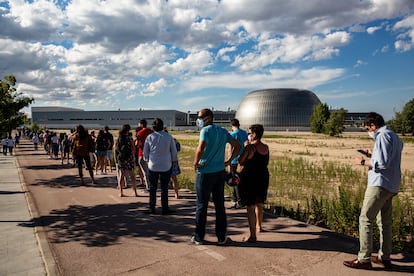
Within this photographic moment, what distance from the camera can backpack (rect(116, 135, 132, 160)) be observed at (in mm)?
8461

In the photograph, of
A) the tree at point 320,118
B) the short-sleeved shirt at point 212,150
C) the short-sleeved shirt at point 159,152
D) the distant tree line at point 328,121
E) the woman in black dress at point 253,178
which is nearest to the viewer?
the short-sleeved shirt at point 212,150

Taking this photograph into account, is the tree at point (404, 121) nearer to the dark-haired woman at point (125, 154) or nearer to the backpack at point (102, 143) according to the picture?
the backpack at point (102, 143)

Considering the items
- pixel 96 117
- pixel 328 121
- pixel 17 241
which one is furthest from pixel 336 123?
pixel 96 117

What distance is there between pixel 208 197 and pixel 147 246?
1.23 m

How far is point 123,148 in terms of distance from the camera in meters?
8.48

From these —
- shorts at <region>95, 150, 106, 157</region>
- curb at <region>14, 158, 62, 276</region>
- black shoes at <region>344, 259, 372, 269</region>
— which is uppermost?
shorts at <region>95, 150, 106, 157</region>

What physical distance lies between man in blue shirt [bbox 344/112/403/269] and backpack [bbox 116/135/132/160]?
240 inches

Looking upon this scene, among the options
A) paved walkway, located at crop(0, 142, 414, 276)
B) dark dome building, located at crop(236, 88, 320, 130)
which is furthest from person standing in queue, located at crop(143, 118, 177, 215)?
dark dome building, located at crop(236, 88, 320, 130)

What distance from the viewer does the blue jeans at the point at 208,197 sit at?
4.70 meters

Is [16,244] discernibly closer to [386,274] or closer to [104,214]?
[104,214]

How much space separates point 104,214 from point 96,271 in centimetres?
287

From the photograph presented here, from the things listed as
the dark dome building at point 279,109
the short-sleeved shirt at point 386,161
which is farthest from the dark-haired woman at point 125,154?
the dark dome building at point 279,109

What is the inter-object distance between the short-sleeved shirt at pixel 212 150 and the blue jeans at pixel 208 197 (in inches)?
3.9

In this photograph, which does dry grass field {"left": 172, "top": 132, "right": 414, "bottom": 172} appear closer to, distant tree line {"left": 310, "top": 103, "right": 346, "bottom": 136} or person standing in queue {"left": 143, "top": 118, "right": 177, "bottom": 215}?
person standing in queue {"left": 143, "top": 118, "right": 177, "bottom": 215}
